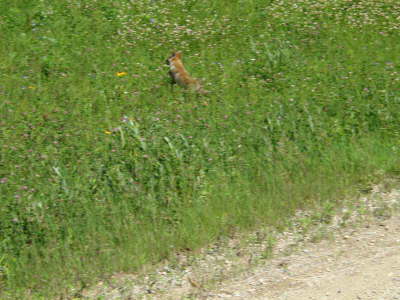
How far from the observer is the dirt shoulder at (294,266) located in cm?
502

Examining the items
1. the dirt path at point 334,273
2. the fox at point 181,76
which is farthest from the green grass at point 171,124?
the dirt path at point 334,273

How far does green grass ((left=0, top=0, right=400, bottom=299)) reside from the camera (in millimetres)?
5688

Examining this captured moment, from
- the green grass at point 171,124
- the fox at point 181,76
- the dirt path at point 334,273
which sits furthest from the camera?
the fox at point 181,76

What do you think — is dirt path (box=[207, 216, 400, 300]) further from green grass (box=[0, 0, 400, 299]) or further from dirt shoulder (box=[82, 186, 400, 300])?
green grass (box=[0, 0, 400, 299])

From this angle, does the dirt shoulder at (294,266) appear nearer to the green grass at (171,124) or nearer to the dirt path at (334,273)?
the dirt path at (334,273)

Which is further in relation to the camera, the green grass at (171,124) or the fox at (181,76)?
the fox at (181,76)

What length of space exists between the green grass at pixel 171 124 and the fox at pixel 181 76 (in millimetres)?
150

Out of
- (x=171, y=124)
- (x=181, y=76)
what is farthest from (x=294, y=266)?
(x=181, y=76)

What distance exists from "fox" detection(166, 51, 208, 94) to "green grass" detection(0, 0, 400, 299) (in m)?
0.15

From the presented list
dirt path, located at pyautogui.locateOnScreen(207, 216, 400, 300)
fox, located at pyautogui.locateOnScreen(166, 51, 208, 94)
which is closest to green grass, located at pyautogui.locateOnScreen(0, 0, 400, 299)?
fox, located at pyautogui.locateOnScreen(166, 51, 208, 94)

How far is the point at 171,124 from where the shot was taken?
7.33 metres

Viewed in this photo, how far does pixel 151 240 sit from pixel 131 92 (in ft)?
11.0

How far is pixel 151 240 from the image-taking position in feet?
18.4

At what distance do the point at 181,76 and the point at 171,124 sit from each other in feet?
4.60
